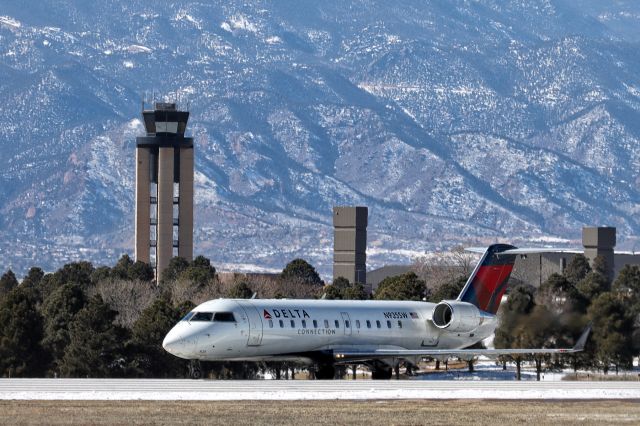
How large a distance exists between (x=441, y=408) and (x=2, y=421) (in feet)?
45.1

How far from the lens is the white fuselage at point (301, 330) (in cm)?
6875

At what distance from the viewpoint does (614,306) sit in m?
91.8

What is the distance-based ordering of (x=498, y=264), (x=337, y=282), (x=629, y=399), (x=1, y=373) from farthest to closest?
(x=337, y=282) < (x=1, y=373) < (x=498, y=264) < (x=629, y=399)

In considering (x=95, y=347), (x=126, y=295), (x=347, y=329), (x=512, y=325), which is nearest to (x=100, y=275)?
(x=126, y=295)

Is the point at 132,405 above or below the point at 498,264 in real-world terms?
below

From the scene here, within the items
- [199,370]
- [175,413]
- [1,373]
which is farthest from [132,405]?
[1,373]

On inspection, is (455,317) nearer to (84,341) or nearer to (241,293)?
(84,341)

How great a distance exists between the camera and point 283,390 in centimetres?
6066

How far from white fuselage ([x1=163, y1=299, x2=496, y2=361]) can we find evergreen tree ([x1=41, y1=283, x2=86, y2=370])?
69.4 ft

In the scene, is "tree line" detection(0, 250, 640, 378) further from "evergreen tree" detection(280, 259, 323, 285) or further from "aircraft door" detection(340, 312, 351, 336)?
"evergreen tree" detection(280, 259, 323, 285)

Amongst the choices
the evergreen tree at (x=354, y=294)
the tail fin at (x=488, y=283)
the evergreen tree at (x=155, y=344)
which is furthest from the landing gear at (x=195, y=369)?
the evergreen tree at (x=354, y=294)

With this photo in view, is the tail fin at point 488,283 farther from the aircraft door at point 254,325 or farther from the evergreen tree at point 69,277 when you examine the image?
the evergreen tree at point 69,277

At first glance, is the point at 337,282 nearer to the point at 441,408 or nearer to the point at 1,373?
the point at 1,373

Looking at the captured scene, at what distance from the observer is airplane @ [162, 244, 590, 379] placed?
69125 millimetres
